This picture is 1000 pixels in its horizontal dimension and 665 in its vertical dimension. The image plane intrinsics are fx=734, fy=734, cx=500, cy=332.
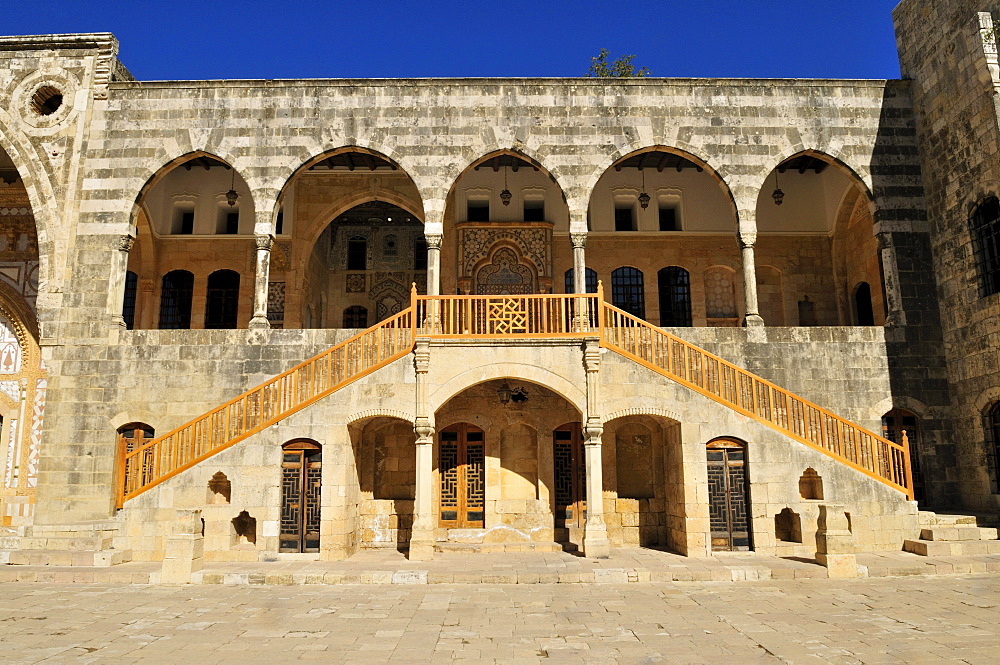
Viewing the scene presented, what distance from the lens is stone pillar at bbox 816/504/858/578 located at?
10.3m

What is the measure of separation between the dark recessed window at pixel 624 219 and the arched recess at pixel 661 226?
0.03 meters

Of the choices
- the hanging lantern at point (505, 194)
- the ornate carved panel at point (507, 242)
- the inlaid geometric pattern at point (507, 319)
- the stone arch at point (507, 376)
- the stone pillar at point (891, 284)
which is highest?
the hanging lantern at point (505, 194)

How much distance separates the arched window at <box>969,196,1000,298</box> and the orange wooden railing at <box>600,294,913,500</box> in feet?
12.0

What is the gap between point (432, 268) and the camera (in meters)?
14.5

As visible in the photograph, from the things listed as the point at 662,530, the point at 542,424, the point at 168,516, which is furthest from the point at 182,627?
the point at 662,530

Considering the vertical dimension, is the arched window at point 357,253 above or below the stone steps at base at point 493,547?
above

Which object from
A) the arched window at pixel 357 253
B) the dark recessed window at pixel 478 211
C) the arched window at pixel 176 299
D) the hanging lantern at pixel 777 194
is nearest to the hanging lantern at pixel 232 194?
the arched window at pixel 176 299

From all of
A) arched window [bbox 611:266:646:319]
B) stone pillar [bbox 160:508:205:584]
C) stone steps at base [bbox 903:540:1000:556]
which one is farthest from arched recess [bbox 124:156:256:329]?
stone steps at base [bbox 903:540:1000:556]

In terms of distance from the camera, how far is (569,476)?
14469 mm

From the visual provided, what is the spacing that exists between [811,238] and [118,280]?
53.3 feet

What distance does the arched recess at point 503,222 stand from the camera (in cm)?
1827

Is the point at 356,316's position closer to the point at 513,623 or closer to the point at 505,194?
the point at 505,194

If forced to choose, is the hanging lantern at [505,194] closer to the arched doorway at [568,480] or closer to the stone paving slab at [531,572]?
the arched doorway at [568,480]

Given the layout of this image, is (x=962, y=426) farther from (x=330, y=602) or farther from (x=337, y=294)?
(x=337, y=294)
